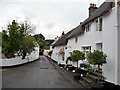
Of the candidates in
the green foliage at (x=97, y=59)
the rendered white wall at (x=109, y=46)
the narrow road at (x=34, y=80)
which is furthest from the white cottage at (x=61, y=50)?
the green foliage at (x=97, y=59)

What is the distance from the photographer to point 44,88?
7.60m

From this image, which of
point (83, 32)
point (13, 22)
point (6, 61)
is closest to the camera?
point (83, 32)

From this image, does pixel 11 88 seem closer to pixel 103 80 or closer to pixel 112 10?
pixel 103 80

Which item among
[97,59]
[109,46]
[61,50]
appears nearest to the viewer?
[97,59]

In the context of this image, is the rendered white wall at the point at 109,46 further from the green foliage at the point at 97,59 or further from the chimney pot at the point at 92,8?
the chimney pot at the point at 92,8

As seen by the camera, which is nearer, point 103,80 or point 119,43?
point 119,43

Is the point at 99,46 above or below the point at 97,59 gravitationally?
above

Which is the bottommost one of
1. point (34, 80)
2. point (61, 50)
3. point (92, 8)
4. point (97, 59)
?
point (34, 80)

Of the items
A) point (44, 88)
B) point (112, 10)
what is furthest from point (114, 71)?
point (44, 88)

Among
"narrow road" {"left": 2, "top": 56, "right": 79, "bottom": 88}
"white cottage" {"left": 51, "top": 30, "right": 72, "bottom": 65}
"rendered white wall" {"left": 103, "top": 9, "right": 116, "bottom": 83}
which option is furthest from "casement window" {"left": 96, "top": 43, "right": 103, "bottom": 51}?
"white cottage" {"left": 51, "top": 30, "right": 72, "bottom": 65}

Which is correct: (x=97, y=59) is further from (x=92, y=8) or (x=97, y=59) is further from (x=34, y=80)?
(x=92, y=8)

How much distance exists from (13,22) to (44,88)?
695 inches

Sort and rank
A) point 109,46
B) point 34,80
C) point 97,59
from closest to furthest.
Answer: point 97,59
point 109,46
point 34,80

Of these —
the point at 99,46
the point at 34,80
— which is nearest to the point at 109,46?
the point at 99,46
